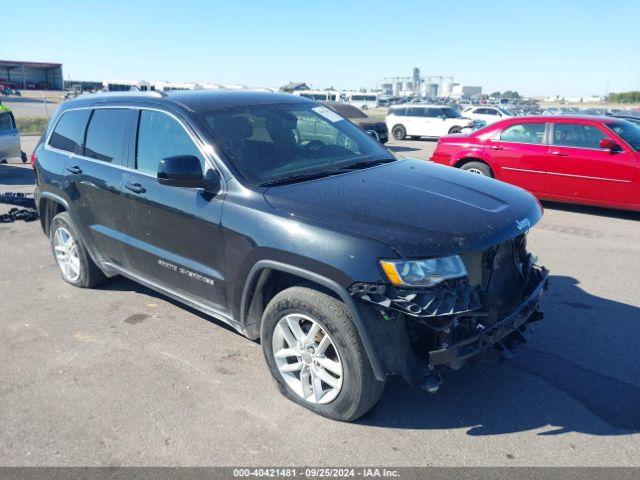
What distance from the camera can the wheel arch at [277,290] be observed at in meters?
2.87

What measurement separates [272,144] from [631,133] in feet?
21.6

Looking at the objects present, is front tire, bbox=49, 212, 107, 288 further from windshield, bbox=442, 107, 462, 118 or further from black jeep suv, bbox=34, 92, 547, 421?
windshield, bbox=442, 107, 462, 118

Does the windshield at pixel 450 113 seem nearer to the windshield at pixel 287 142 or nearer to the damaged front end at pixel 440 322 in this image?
the windshield at pixel 287 142

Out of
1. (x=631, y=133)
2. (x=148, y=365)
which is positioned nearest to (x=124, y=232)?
(x=148, y=365)

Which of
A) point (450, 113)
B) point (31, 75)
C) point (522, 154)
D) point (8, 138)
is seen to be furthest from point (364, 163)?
point (31, 75)

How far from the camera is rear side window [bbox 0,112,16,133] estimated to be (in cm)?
1275

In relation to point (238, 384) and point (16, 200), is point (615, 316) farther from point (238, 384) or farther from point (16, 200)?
point (16, 200)

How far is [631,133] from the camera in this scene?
8.14 meters

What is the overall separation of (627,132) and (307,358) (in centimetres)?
710

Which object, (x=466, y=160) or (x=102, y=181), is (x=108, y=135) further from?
(x=466, y=160)

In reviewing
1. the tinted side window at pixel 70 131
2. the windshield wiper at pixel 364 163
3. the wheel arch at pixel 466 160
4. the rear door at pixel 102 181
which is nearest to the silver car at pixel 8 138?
the tinted side window at pixel 70 131

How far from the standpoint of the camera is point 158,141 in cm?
407

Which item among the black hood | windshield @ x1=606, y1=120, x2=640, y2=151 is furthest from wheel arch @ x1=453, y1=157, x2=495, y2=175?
the black hood

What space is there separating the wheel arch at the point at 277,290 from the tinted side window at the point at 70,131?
2.47 metres
